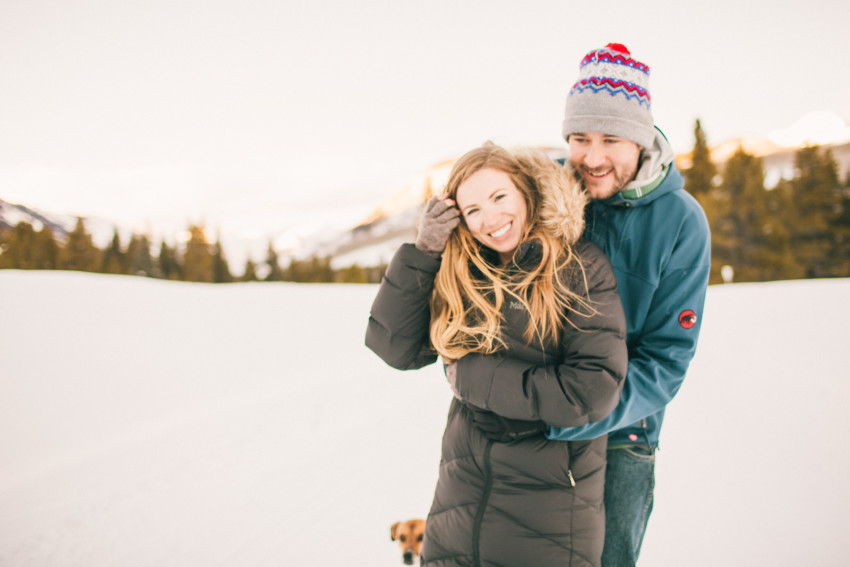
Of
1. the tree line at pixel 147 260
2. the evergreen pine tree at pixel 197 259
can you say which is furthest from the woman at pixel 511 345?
the evergreen pine tree at pixel 197 259

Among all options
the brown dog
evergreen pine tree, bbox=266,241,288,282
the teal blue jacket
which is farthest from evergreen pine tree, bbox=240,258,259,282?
the teal blue jacket

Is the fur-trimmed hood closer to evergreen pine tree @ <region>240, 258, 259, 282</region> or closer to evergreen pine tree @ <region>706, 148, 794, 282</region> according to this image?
evergreen pine tree @ <region>706, 148, 794, 282</region>

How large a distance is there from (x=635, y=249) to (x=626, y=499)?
1.19m

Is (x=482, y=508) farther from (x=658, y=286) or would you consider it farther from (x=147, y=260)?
(x=147, y=260)

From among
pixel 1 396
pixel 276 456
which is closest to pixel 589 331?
pixel 276 456

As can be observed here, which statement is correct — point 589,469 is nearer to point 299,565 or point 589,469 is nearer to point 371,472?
point 299,565

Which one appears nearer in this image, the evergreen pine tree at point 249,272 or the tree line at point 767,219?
the tree line at point 767,219

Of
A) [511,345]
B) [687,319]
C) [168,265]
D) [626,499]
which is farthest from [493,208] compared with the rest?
[168,265]

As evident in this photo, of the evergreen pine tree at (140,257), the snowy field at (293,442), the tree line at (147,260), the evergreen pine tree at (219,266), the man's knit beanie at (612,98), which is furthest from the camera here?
the evergreen pine tree at (219,266)

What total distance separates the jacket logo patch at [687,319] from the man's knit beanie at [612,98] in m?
0.76

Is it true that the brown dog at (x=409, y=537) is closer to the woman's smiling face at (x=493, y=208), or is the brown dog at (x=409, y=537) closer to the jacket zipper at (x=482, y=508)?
the jacket zipper at (x=482, y=508)

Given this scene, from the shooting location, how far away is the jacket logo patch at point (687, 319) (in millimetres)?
1807

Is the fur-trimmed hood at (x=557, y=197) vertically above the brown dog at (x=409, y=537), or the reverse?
the fur-trimmed hood at (x=557, y=197)

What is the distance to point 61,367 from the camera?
525 centimetres
